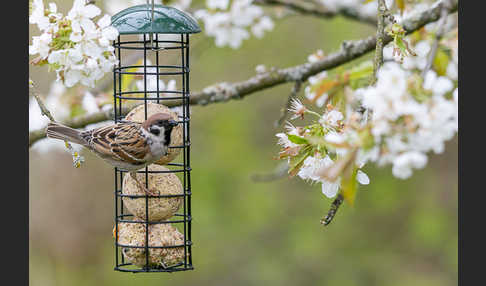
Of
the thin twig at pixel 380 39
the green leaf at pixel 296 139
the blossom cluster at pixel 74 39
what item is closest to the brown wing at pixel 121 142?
the blossom cluster at pixel 74 39

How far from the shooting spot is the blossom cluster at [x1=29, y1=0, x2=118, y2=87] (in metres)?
2.99

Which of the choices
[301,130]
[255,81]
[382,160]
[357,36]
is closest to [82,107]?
[255,81]

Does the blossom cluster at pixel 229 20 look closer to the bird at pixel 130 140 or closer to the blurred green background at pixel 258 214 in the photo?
the bird at pixel 130 140

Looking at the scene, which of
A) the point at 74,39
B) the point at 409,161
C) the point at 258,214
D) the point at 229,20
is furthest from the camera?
the point at 258,214

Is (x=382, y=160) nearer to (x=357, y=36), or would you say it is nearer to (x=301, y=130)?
(x=301, y=130)

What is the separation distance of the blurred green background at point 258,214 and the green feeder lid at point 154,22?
414 centimetres

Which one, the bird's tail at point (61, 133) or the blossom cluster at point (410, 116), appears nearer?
the blossom cluster at point (410, 116)

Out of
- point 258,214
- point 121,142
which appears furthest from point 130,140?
point 258,214

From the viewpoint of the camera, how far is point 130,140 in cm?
349

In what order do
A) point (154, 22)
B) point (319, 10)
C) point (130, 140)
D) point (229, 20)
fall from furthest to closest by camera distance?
point (319, 10), point (229, 20), point (130, 140), point (154, 22)

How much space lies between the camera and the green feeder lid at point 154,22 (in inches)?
130

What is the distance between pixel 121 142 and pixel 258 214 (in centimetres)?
452

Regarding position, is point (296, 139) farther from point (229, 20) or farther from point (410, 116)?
point (229, 20)

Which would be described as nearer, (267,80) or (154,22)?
(154,22)
